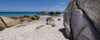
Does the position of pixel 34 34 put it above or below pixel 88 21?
below

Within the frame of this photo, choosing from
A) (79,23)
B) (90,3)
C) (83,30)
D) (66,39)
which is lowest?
(66,39)

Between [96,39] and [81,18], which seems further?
[81,18]

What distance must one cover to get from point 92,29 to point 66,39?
4.69ft

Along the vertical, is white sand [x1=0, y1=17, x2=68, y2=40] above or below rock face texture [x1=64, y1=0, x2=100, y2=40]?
below

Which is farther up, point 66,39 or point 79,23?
point 79,23

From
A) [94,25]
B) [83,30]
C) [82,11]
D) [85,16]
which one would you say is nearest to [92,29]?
[94,25]

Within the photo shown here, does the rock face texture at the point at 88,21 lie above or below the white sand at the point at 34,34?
above

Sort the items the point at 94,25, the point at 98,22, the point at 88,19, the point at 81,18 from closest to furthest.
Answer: the point at 98,22 → the point at 94,25 → the point at 88,19 → the point at 81,18

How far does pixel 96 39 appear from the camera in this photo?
2387mm

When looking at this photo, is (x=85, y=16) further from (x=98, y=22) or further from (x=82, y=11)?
(x=98, y=22)

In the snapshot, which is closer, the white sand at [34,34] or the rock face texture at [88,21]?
the rock face texture at [88,21]

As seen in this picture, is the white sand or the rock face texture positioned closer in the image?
the rock face texture

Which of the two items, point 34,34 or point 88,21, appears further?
point 34,34

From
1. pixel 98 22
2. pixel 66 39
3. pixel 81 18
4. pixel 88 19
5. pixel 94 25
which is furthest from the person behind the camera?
pixel 66 39
